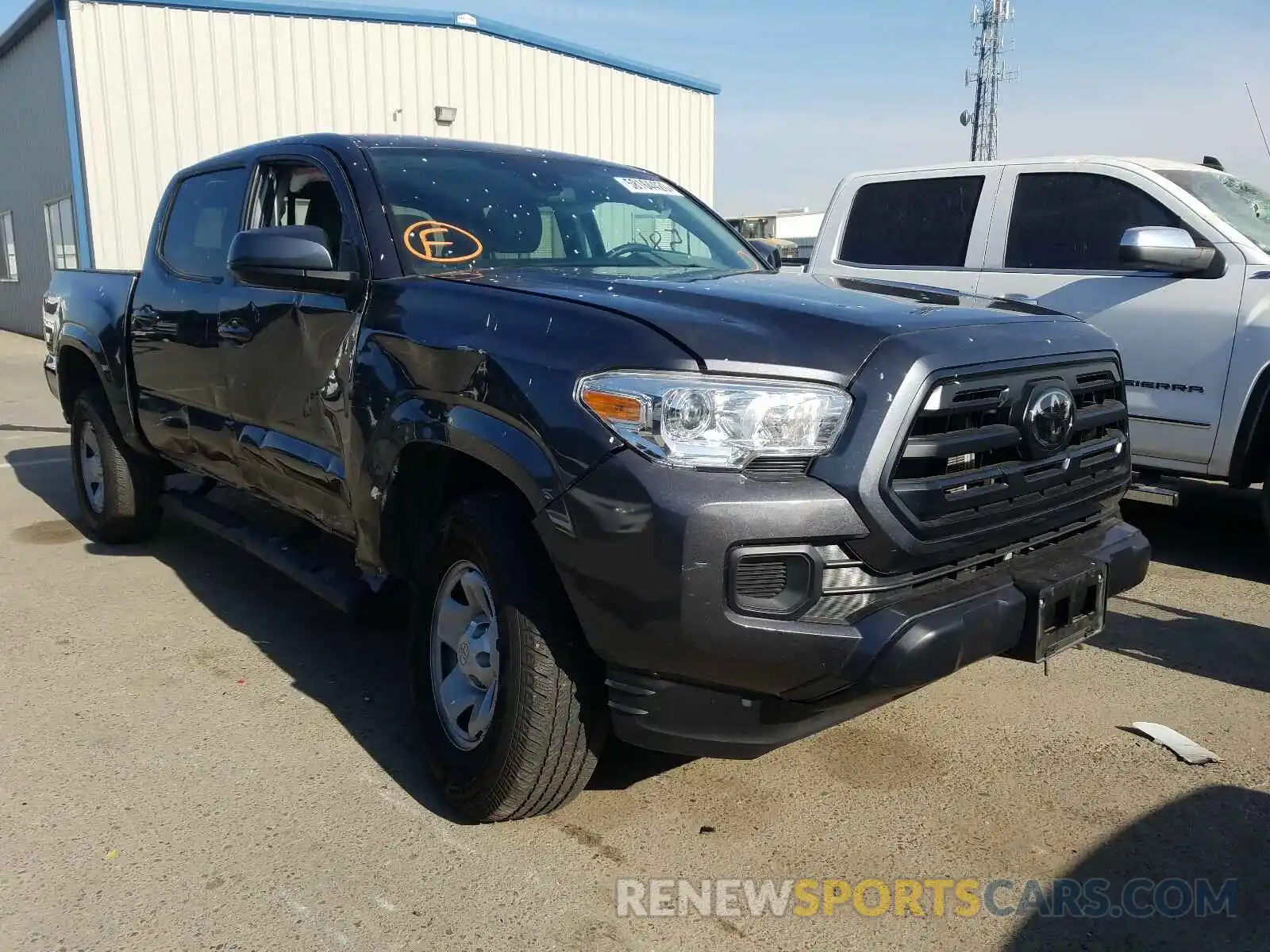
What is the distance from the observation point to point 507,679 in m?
2.66

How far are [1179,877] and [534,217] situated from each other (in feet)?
9.10

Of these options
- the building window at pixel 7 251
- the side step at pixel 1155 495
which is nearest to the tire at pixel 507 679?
the side step at pixel 1155 495

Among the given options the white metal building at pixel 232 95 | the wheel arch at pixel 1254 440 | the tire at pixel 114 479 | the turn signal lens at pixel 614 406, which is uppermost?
the white metal building at pixel 232 95

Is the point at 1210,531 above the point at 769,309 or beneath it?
beneath

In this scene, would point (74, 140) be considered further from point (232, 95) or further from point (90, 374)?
point (90, 374)

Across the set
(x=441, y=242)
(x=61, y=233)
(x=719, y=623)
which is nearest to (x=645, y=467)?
(x=719, y=623)

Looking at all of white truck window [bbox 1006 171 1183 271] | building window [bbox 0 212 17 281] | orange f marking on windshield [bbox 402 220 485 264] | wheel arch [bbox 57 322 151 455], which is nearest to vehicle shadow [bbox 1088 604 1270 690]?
white truck window [bbox 1006 171 1183 271]

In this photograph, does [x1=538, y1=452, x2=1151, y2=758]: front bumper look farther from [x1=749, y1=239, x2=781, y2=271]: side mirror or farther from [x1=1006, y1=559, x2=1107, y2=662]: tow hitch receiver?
[x1=749, y1=239, x2=781, y2=271]: side mirror

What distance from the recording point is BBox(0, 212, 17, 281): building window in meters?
21.3

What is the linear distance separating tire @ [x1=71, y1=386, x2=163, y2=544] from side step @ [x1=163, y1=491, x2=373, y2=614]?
178 millimetres

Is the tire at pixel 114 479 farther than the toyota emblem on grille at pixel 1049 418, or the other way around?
the tire at pixel 114 479

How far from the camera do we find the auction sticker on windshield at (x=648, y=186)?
168 inches

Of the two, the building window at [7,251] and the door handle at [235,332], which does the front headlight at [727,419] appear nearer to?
the door handle at [235,332]

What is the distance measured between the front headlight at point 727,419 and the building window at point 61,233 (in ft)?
53.2
